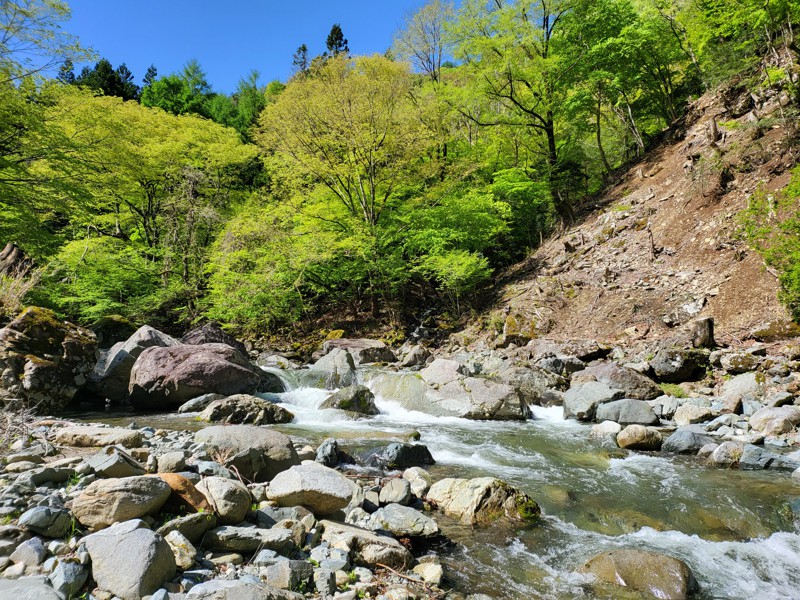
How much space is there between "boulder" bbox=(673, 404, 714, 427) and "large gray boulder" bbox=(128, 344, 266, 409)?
9578 millimetres

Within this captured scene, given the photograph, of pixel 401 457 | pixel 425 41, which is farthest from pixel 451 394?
pixel 425 41

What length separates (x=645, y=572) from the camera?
394 cm

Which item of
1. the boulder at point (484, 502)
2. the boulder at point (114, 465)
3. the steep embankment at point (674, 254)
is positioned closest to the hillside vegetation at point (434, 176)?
the steep embankment at point (674, 254)

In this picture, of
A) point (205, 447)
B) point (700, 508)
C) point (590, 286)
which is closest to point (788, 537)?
point (700, 508)

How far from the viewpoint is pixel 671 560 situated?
4031mm

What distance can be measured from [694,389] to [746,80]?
44.2ft

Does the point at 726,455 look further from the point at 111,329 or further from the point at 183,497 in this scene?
the point at 111,329

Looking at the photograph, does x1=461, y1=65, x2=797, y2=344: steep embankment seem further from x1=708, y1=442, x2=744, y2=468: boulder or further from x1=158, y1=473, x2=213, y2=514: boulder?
x1=158, y1=473, x2=213, y2=514: boulder

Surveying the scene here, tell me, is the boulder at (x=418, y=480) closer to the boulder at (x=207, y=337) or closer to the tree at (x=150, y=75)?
the boulder at (x=207, y=337)

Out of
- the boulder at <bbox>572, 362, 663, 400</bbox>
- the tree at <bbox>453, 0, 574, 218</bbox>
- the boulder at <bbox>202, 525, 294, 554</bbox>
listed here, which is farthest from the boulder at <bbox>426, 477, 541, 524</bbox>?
the tree at <bbox>453, 0, 574, 218</bbox>

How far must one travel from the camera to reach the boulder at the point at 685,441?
24.0 ft

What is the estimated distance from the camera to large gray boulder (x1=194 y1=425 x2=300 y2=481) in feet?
16.6

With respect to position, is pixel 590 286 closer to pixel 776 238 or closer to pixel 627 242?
pixel 627 242

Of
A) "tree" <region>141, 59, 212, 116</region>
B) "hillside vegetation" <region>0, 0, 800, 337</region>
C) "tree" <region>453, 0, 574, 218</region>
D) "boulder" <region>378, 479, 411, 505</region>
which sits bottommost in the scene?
"boulder" <region>378, 479, 411, 505</region>
